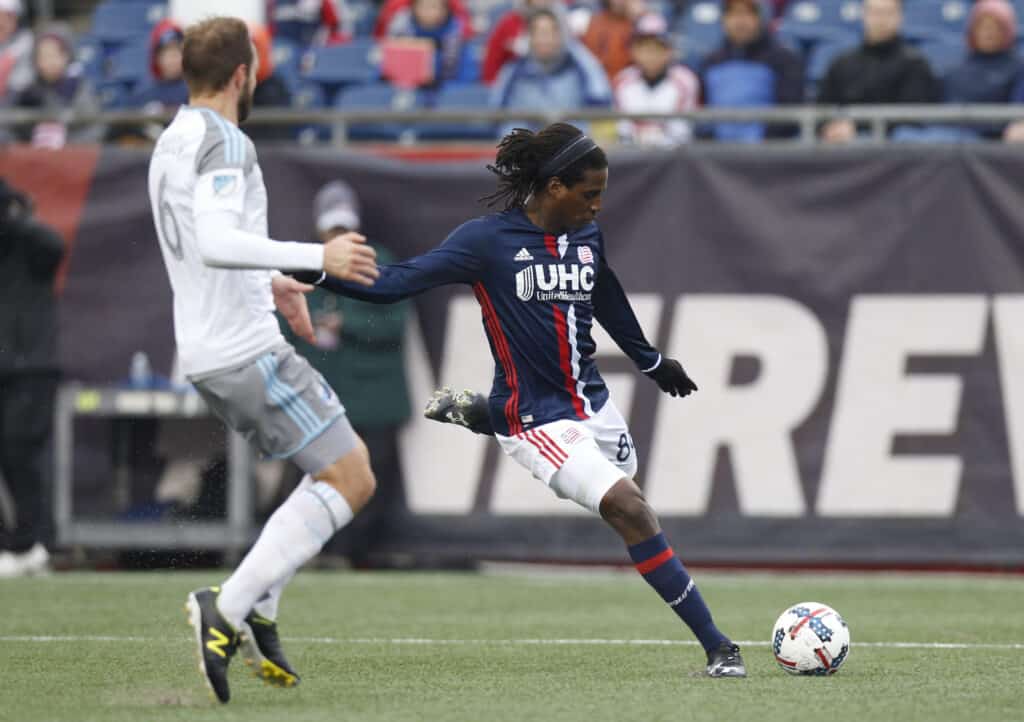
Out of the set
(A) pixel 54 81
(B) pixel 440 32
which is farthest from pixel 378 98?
(A) pixel 54 81

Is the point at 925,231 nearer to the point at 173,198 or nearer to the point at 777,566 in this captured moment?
the point at 777,566

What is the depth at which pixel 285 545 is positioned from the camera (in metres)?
6.27

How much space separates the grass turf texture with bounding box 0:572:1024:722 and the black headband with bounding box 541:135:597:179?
6.23 feet

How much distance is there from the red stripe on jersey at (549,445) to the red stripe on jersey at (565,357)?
18cm

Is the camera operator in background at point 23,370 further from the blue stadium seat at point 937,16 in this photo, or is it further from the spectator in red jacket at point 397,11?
the blue stadium seat at point 937,16

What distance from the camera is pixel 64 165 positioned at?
12.9 meters

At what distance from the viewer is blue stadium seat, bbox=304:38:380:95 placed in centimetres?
1541

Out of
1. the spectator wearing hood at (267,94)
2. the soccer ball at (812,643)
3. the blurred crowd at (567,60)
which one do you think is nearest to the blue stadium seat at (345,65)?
the blurred crowd at (567,60)

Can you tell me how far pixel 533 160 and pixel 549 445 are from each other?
1.09 metres

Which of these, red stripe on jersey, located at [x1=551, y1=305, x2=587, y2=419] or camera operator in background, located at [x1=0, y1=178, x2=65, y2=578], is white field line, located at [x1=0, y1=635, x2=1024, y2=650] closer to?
red stripe on jersey, located at [x1=551, y1=305, x2=587, y2=419]

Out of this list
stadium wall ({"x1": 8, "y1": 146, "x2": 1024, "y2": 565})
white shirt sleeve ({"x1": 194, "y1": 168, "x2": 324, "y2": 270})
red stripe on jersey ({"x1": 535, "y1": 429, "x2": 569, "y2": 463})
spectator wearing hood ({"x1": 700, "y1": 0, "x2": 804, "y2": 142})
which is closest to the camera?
white shirt sleeve ({"x1": 194, "y1": 168, "x2": 324, "y2": 270})

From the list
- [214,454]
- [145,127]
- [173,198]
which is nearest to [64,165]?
[145,127]

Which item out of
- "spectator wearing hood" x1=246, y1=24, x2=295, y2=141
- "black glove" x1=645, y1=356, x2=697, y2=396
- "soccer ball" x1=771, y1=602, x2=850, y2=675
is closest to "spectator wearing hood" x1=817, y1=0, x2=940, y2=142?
"spectator wearing hood" x1=246, y1=24, x2=295, y2=141

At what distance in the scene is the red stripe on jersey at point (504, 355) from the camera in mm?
7418
